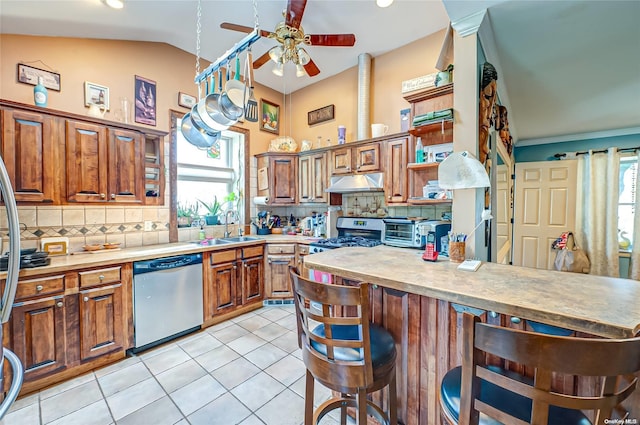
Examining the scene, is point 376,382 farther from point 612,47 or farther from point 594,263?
point 594,263

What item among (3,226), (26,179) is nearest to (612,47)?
(26,179)

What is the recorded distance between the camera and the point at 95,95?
8.69 ft

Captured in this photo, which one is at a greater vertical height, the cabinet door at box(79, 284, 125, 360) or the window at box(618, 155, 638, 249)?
the window at box(618, 155, 638, 249)

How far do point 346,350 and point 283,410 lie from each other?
0.93 metres

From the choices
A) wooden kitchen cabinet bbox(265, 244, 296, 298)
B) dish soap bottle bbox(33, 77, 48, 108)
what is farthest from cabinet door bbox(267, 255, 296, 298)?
dish soap bottle bbox(33, 77, 48, 108)

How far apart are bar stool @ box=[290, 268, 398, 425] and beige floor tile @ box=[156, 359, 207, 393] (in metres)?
1.21

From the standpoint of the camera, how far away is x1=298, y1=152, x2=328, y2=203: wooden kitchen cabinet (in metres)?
3.74

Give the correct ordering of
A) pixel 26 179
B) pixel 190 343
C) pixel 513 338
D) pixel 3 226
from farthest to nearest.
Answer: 1. pixel 190 343
2. pixel 3 226
3. pixel 26 179
4. pixel 513 338

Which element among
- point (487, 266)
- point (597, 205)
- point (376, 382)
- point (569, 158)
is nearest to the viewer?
point (376, 382)

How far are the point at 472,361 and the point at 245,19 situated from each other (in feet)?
11.3

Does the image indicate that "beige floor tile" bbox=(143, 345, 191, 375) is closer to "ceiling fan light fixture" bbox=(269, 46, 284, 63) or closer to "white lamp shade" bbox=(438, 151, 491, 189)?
"white lamp shade" bbox=(438, 151, 491, 189)

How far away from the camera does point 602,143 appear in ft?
13.4

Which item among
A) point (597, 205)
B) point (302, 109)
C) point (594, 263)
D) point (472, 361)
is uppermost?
point (302, 109)

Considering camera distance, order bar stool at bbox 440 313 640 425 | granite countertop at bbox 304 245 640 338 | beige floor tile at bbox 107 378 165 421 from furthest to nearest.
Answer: beige floor tile at bbox 107 378 165 421, granite countertop at bbox 304 245 640 338, bar stool at bbox 440 313 640 425
